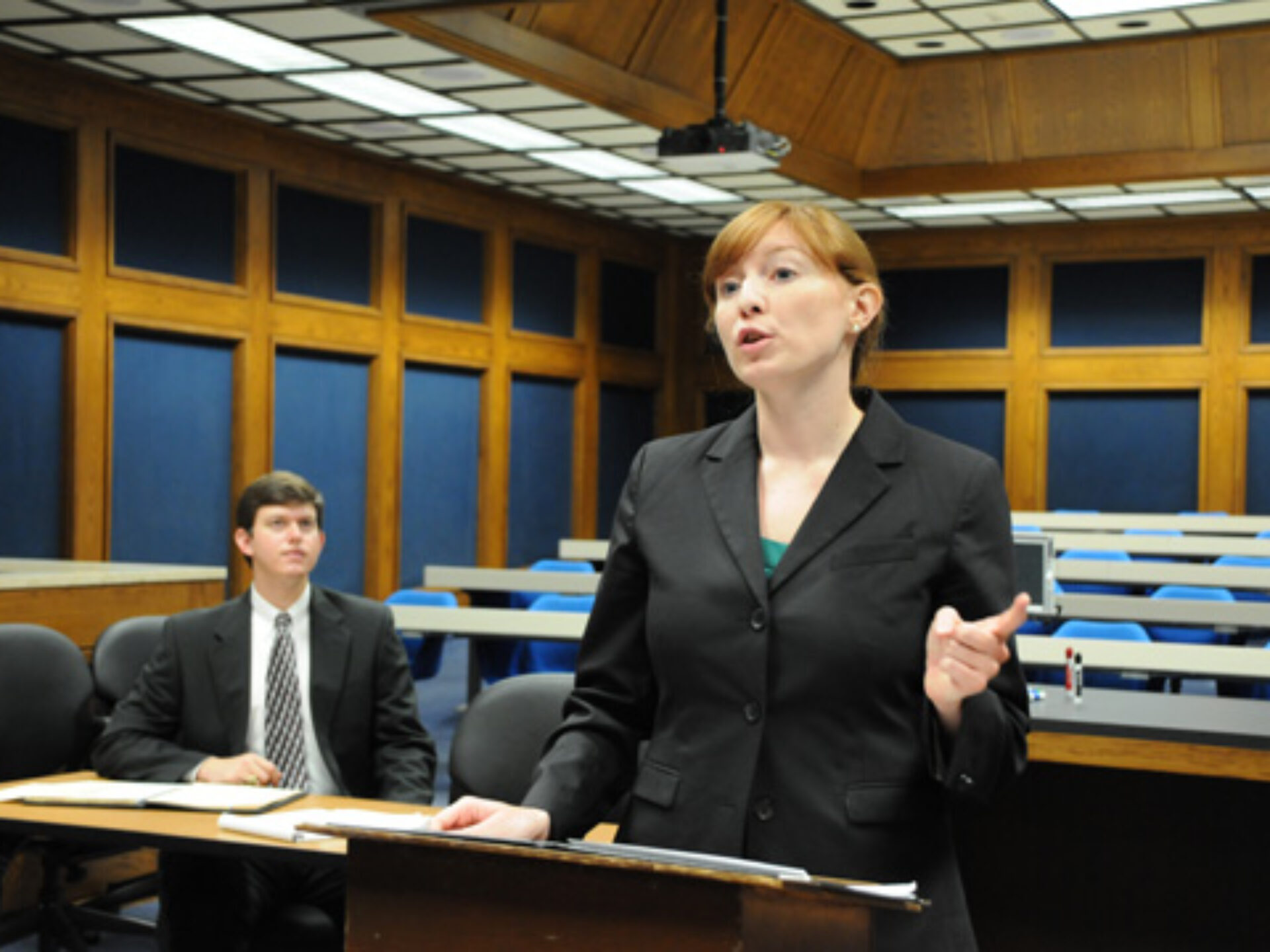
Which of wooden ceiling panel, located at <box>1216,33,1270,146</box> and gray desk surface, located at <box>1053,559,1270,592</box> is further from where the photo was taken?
wooden ceiling panel, located at <box>1216,33,1270,146</box>

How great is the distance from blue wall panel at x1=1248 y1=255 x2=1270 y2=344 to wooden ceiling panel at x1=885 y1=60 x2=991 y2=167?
11.7ft

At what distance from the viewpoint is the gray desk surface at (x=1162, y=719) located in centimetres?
341

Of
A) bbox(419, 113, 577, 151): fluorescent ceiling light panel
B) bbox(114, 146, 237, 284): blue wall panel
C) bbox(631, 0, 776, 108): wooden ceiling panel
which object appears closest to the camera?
bbox(114, 146, 237, 284): blue wall panel

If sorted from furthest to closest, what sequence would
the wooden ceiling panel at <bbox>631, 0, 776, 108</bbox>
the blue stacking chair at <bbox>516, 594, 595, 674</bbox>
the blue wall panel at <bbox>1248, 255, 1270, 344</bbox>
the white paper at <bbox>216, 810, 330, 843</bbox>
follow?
1. the blue wall panel at <bbox>1248, 255, 1270, 344</bbox>
2. the wooden ceiling panel at <bbox>631, 0, 776, 108</bbox>
3. the blue stacking chair at <bbox>516, 594, 595, 674</bbox>
4. the white paper at <bbox>216, 810, 330, 843</bbox>

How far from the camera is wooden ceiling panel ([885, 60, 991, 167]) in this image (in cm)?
1345

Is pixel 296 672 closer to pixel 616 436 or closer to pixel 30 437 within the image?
pixel 30 437

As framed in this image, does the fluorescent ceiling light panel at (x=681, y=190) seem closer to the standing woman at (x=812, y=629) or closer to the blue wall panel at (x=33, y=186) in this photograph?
the blue wall panel at (x=33, y=186)

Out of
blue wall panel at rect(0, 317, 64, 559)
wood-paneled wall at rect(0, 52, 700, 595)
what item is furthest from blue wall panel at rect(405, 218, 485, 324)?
blue wall panel at rect(0, 317, 64, 559)

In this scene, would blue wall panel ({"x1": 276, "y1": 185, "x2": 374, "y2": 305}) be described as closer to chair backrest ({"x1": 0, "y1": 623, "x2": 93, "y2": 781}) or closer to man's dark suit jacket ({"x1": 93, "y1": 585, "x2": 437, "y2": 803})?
chair backrest ({"x1": 0, "y1": 623, "x2": 93, "y2": 781})

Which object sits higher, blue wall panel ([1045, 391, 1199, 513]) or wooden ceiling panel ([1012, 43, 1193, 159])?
wooden ceiling panel ([1012, 43, 1193, 159])

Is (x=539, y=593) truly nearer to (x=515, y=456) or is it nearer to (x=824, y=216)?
(x=515, y=456)

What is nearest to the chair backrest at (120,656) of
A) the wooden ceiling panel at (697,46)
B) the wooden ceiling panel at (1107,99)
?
the wooden ceiling panel at (697,46)

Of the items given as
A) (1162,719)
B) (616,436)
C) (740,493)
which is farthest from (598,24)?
(740,493)

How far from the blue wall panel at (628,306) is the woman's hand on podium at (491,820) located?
14.3 meters
